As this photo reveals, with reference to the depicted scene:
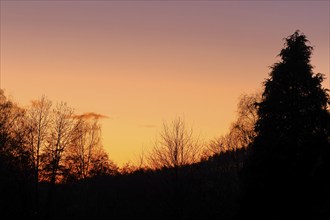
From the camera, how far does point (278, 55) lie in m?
26.1

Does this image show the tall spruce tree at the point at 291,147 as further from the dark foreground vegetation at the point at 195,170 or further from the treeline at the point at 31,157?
the treeline at the point at 31,157

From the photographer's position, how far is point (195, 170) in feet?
123

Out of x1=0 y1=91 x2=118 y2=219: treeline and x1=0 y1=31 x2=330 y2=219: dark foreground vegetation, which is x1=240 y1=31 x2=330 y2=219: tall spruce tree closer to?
x1=0 y1=31 x2=330 y2=219: dark foreground vegetation

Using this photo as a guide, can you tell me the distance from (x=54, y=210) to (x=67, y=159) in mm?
6014

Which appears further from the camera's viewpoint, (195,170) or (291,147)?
(195,170)

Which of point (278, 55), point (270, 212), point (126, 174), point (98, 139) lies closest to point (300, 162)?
point (270, 212)

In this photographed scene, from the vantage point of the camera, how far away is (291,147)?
75.7ft

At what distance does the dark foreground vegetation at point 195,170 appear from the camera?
74.6ft

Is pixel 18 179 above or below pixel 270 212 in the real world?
above

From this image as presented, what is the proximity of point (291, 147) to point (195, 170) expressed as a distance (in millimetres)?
15641

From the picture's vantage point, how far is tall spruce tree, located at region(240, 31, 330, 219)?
882 inches

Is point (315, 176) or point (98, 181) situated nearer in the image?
point (315, 176)

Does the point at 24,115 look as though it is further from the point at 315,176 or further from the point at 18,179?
the point at 315,176

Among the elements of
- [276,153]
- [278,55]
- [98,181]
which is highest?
[278,55]
